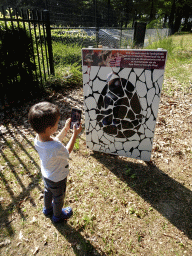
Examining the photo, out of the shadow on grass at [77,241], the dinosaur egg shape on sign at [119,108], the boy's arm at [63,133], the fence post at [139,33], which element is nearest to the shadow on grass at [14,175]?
the shadow on grass at [77,241]

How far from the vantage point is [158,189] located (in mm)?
2598

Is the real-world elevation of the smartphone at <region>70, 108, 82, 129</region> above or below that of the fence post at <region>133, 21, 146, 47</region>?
below

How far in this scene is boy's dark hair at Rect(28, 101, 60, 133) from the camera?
1.51 metres

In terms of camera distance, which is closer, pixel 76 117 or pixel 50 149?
pixel 50 149

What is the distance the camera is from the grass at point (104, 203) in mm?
1971

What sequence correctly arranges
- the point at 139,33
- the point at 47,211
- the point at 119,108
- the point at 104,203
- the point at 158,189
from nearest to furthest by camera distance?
the point at 47,211 < the point at 104,203 < the point at 158,189 < the point at 119,108 < the point at 139,33

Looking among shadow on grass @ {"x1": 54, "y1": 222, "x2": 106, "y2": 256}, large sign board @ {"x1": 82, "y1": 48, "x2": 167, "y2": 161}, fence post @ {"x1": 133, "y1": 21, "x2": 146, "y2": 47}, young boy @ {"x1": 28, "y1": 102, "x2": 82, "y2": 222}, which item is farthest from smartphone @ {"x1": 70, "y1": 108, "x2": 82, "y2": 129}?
fence post @ {"x1": 133, "y1": 21, "x2": 146, "y2": 47}

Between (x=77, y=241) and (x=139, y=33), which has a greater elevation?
(x=139, y=33)

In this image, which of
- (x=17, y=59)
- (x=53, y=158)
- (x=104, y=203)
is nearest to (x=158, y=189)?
(x=104, y=203)

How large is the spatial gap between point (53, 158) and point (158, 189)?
1.69m

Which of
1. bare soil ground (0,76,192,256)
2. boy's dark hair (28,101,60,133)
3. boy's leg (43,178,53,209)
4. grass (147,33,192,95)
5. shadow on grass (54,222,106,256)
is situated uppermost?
boy's dark hair (28,101,60,133)

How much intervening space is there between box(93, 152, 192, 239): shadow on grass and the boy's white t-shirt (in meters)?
1.28

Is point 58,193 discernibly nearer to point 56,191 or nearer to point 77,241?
point 56,191

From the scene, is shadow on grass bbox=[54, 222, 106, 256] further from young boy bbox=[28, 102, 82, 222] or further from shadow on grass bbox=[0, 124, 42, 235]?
shadow on grass bbox=[0, 124, 42, 235]
